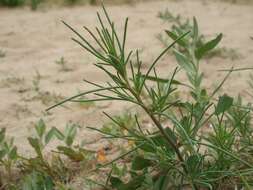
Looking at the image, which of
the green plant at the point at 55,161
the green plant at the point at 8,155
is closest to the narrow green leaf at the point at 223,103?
the green plant at the point at 55,161

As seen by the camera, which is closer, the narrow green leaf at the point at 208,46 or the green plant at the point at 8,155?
the narrow green leaf at the point at 208,46

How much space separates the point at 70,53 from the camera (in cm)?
341

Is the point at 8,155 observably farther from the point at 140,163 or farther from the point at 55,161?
the point at 140,163

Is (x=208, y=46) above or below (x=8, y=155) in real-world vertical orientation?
above

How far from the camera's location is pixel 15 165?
1700 mm

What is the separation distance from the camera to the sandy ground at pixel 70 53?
2.28 meters

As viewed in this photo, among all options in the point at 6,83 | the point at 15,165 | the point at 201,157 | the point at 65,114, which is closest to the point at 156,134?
the point at 201,157

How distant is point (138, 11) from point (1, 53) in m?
2.11

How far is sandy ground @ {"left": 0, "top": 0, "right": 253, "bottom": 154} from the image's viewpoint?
228cm

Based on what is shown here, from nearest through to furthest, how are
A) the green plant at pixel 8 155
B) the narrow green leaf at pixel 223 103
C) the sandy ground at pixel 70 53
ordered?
the narrow green leaf at pixel 223 103 < the green plant at pixel 8 155 < the sandy ground at pixel 70 53

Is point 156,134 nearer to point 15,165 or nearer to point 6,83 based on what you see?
point 15,165

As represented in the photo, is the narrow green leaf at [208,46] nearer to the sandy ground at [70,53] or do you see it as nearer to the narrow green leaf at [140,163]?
the narrow green leaf at [140,163]

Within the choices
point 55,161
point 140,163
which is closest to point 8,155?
point 55,161

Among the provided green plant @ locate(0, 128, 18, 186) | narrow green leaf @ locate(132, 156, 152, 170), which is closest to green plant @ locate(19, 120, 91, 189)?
green plant @ locate(0, 128, 18, 186)
